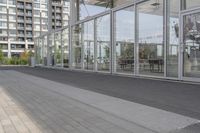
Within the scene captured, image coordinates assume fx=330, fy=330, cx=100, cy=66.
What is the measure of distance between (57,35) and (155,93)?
73.6 feet

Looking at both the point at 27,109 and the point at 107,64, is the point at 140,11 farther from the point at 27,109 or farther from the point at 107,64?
the point at 27,109

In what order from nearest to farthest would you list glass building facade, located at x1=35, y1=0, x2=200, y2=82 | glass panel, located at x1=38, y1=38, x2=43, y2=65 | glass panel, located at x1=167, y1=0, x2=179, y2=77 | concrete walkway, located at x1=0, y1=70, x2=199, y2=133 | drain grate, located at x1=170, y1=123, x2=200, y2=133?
drain grate, located at x1=170, y1=123, x2=200, y2=133 → concrete walkway, located at x1=0, y1=70, x2=199, y2=133 → glass building facade, located at x1=35, y1=0, x2=200, y2=82 → glass panel, located at x1=167, y1=0, x2=179, y2=77 → glass panel, located at x1=38, y1=38, x2=43, y2=65

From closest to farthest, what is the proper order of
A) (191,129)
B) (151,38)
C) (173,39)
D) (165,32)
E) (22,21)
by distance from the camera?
(191,129)
(173,39)
(165,32)
(151,38)
(22,21)

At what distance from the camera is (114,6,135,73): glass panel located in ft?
57.6

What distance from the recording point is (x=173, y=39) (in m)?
14.1

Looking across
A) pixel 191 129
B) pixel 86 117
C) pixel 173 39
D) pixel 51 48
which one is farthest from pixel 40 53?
pixel 191 129

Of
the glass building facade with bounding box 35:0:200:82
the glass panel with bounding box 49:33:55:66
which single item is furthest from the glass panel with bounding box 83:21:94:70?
the glass panel with bounding box 49:33:55:66

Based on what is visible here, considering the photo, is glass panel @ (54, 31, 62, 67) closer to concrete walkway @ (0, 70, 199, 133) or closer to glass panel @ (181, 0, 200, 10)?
glass panel @ (181, 0, 200, 10)

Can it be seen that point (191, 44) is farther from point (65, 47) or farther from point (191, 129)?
point (65, 47)

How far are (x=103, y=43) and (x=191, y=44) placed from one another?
8256mm

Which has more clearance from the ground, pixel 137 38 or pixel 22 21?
pixel 22 21

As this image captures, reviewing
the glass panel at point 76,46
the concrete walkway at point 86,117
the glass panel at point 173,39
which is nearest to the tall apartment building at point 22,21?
the glass panel at point 76,46

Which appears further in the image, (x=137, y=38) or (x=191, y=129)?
(x=137, y=38)

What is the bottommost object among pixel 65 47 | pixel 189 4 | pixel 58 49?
pixel 58 49
